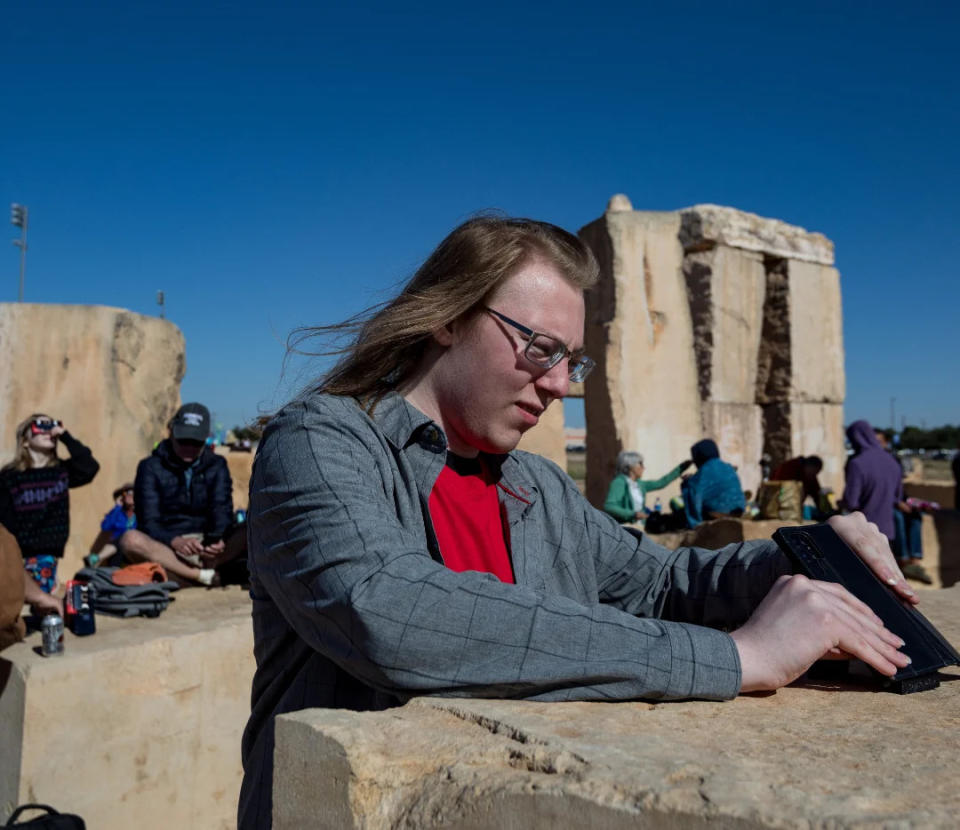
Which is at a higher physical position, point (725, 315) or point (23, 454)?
point (725, 315)

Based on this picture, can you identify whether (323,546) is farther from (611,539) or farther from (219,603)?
(219,603)

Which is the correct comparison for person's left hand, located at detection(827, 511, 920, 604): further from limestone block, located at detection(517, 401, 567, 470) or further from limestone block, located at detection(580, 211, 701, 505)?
limestone block, located at detection(580, 211, 701, 505)

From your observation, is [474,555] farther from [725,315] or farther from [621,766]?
[725,315]

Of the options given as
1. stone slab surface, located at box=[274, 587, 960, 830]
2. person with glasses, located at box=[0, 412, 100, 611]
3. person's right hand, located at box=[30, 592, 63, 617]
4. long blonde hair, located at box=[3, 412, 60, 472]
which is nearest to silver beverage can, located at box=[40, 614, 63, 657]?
person's right hand, located at box=[30, 592, 63, 617]

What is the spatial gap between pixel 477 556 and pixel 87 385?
7.10 metres

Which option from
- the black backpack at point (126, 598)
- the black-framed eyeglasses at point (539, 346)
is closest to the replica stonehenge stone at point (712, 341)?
the black backpack at point (126, 598)

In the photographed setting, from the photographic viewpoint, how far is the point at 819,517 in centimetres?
712

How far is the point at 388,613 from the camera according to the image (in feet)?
3.41

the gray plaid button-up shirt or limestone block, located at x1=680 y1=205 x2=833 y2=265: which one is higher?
limestone block, located at x1=680 y1=205 x2=833 y2=265

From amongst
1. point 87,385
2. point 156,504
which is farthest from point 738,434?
point 87,385

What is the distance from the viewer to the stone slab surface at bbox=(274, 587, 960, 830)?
811 mm

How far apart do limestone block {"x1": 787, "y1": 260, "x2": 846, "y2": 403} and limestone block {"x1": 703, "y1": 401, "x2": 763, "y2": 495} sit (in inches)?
20.0

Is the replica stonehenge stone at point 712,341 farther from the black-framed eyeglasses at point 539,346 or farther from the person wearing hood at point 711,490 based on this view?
the black-framed eyeglasses at point 539,346

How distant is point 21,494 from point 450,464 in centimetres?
361
